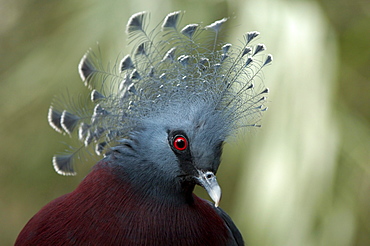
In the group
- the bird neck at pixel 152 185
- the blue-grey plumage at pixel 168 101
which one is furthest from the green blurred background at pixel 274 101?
the bird neck at pixel 152 185

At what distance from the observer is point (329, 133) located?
73.2 inches

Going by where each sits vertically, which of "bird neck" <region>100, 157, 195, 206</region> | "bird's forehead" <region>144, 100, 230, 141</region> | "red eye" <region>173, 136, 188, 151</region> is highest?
"bird's forehead" <region>144, 100, 230, 141</region>

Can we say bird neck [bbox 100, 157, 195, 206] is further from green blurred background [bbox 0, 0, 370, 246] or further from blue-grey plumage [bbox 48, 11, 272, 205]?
green blurred background [bbox 0, 0, 370, 246]

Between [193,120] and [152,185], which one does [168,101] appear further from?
[152,185]

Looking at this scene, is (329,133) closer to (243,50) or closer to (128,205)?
(243,50)

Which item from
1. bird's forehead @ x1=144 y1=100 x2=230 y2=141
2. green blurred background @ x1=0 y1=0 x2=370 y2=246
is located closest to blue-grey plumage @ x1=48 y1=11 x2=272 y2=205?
bird's forehead @ x1=144 y1=100 x2=230 y2=141

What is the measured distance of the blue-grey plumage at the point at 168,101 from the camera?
116 cm

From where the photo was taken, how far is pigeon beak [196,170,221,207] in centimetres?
109

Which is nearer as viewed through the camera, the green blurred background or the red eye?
the red eye

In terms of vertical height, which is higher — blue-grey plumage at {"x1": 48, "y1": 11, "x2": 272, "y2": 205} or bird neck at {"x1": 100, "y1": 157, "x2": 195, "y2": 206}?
blue-grey plumage at {"x1": 48, "y1": 11, "x2": 272, "y2": 205}

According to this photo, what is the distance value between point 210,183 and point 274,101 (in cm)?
85

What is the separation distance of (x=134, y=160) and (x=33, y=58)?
1243mm

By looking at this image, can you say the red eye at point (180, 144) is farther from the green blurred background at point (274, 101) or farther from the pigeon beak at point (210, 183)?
the green blurred background at point (274, 101)

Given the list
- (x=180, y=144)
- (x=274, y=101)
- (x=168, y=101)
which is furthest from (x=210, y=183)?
(x=274, y=101)
